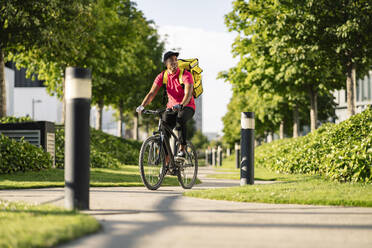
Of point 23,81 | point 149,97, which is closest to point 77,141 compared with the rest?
point 149,97

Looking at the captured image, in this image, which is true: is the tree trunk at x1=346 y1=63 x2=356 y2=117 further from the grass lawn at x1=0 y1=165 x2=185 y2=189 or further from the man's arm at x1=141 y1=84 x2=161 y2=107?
the man's arm at x1=141 y1=84 x2=161 y2=107

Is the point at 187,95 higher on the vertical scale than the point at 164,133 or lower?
higher

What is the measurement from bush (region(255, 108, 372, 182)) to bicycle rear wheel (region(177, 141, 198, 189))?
2074 mm

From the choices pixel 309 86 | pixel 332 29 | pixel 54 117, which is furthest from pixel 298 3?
pixel 54 117

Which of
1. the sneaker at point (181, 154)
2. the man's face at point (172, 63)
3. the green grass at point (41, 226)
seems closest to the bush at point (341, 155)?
the sneaker at point (181, 154)

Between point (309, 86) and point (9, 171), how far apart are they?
595 inches

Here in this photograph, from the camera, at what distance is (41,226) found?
10.6 feet

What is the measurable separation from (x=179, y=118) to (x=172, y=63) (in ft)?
2.54

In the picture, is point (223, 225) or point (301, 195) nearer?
point (223, 225)

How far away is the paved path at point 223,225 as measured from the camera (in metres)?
2.97

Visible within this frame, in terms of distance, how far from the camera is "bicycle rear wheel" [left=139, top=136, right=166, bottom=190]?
6.72m

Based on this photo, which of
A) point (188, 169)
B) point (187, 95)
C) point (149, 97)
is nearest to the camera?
point (187, 95)

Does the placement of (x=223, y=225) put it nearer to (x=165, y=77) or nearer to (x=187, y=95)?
(x=187, y=95)

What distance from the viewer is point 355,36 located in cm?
1589
